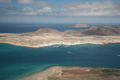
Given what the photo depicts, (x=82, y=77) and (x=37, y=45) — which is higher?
(x=37, y=45)

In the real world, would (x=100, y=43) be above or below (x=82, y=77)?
above

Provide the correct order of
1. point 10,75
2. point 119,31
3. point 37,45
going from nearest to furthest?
point 10,75, point 37,45, point 119,31

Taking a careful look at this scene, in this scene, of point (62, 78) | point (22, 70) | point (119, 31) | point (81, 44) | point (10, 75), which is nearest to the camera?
point (62, 78)

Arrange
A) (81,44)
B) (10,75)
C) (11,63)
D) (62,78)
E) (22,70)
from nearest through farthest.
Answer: (62,78)
(10,75)
(22,70)
(11,63)
(81,44)

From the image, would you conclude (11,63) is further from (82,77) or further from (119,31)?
(119,31)

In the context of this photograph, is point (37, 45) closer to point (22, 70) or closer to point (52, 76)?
point (22, 70)

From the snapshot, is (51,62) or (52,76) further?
(51,62)

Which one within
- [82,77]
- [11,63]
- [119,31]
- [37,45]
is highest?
[119,31]

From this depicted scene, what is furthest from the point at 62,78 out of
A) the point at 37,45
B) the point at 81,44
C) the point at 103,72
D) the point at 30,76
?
the point at 81,44

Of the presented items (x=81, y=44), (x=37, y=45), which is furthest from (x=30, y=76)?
(x=81, y=44)
